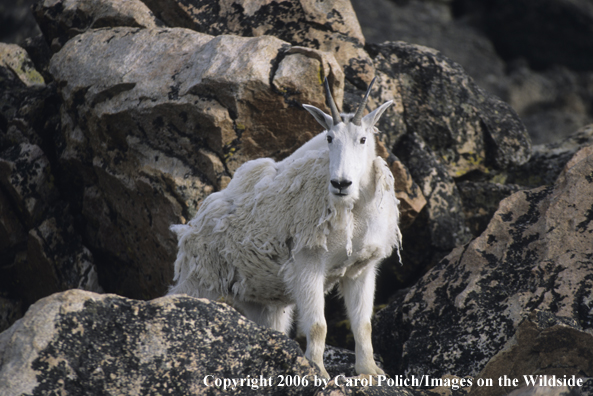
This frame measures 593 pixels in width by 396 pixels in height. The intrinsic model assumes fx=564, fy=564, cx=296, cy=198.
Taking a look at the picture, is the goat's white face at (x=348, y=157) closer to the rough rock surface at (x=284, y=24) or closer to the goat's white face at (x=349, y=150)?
the goat's white face at (x=349, y=150)

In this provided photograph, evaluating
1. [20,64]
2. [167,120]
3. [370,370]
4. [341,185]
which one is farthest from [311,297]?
[20,64]

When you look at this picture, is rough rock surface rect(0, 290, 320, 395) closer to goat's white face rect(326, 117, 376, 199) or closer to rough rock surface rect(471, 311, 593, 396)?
A: rough rock surface rect(471, 311, 593, 396)

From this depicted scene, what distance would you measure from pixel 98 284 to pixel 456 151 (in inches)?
240

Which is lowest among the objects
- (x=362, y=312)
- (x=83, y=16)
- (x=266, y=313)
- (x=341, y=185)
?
(x=266, y=313)

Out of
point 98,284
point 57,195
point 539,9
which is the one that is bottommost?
point 98,284

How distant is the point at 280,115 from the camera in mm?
7492

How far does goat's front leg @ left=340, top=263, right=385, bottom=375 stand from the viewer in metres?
5.54

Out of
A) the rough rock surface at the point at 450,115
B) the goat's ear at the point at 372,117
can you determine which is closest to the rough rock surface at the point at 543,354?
the goat's ear at the point at 372,117

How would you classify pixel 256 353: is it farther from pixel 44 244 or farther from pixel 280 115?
pixel 44 244

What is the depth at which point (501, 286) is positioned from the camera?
18.6 feet

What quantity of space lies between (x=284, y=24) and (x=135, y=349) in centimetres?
638

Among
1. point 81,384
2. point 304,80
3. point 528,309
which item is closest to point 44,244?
point 304,80

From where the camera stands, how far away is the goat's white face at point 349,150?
5.14 meters

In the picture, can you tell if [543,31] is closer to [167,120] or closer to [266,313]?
[167,120]
